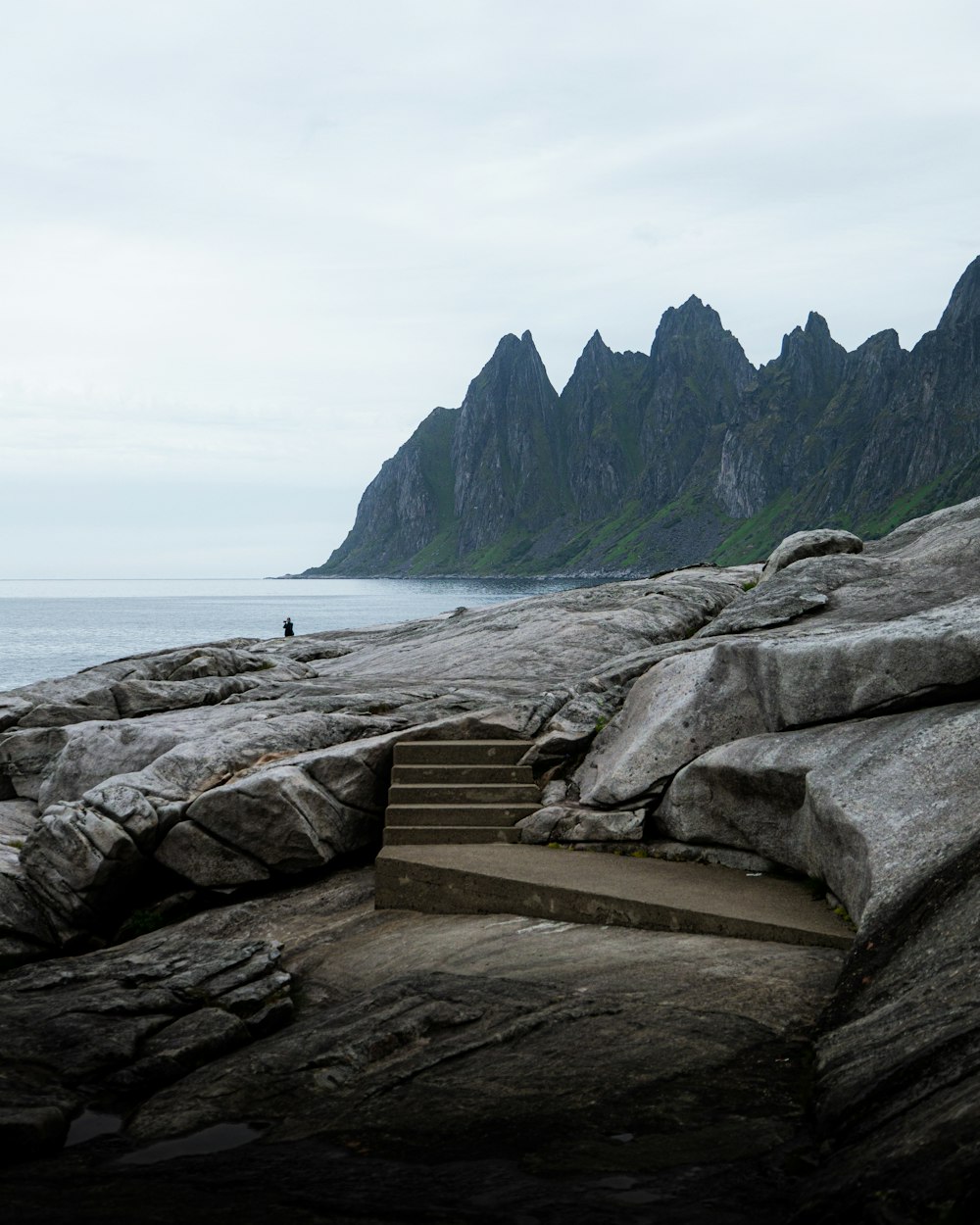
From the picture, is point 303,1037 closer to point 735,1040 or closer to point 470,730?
point 735,1040

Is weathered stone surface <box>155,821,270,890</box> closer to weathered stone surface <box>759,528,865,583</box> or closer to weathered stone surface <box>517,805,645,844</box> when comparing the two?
weathered stone surface <box>517,805,645,844</box>

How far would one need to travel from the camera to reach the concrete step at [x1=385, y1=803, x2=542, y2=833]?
49.2 feet

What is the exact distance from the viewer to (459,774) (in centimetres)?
1576

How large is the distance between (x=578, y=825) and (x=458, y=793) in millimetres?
2005

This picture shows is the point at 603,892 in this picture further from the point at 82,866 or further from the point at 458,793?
the point at 82,866

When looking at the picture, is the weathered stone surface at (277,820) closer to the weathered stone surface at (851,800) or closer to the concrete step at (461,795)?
the concrete step at (461,795)

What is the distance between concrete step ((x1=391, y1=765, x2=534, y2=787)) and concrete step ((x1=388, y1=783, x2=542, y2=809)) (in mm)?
227

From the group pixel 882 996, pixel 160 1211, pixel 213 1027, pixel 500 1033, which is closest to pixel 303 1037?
pixel 213 1027

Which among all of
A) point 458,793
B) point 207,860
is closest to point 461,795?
point 458,793

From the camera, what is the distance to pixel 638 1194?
644cm

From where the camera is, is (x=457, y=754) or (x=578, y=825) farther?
(x=457, y=754)

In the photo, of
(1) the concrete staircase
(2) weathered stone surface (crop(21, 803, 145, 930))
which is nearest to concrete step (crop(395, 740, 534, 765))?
(1) the concrete staircase

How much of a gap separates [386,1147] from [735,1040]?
2.81 metres

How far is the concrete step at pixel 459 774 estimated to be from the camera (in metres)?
15.7
